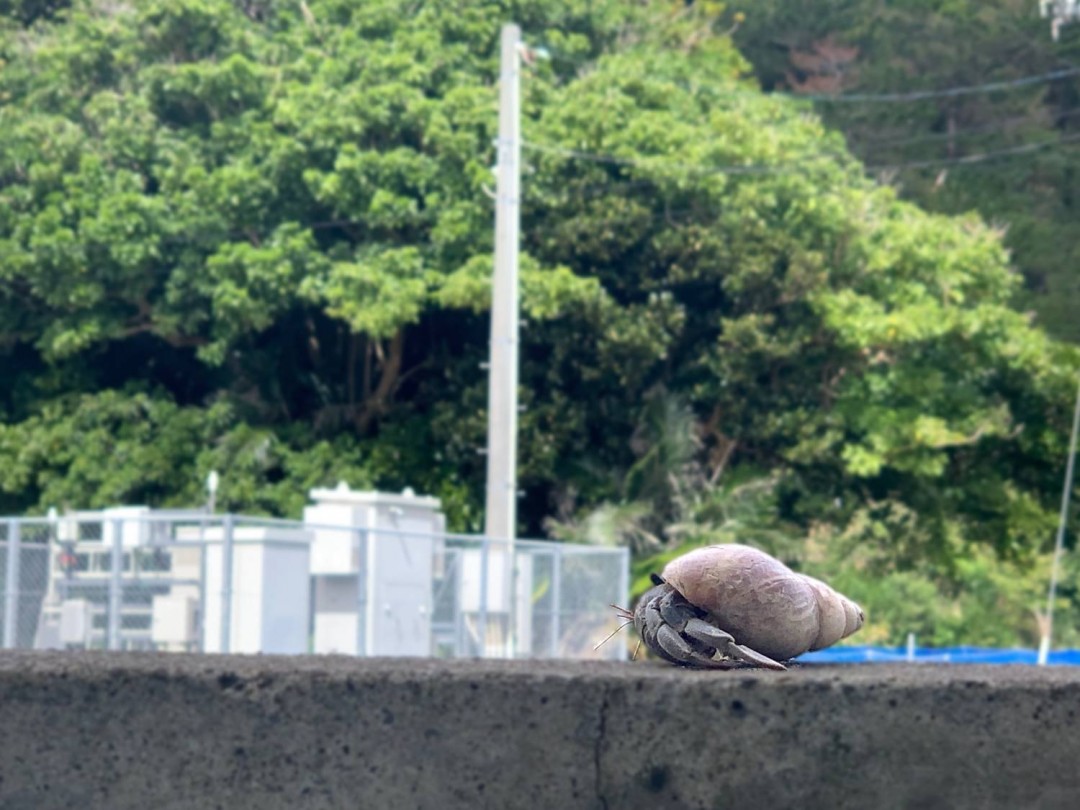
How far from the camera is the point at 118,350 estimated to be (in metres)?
35.5

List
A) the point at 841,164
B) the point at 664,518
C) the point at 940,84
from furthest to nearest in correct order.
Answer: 1. the point at 940,84
2. the point at 841,164
3. the point at 664,518

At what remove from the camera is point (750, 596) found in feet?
12.8

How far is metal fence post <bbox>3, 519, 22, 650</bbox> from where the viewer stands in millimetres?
15734

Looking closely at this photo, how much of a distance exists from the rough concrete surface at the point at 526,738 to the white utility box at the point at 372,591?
13.1m

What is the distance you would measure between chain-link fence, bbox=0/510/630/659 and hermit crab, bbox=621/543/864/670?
10553 millimetres

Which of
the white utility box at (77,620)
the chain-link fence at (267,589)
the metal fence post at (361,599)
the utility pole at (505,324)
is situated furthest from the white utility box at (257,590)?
the utility pole at (505,324)

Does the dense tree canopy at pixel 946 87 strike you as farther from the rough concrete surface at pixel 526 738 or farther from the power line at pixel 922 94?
the rough concrete surface at pixel 526 738

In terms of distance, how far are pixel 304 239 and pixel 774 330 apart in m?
8.28

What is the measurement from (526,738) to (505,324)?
20.5m

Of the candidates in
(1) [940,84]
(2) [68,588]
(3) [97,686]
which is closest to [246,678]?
(3) [97,686]

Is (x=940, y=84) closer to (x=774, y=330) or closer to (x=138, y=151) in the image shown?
(x=774, y=330)

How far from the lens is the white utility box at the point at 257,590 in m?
15.3

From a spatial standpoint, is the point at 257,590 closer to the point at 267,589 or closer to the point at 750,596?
the point at 267,589

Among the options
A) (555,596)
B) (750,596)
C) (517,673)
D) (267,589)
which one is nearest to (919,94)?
(555,596)
